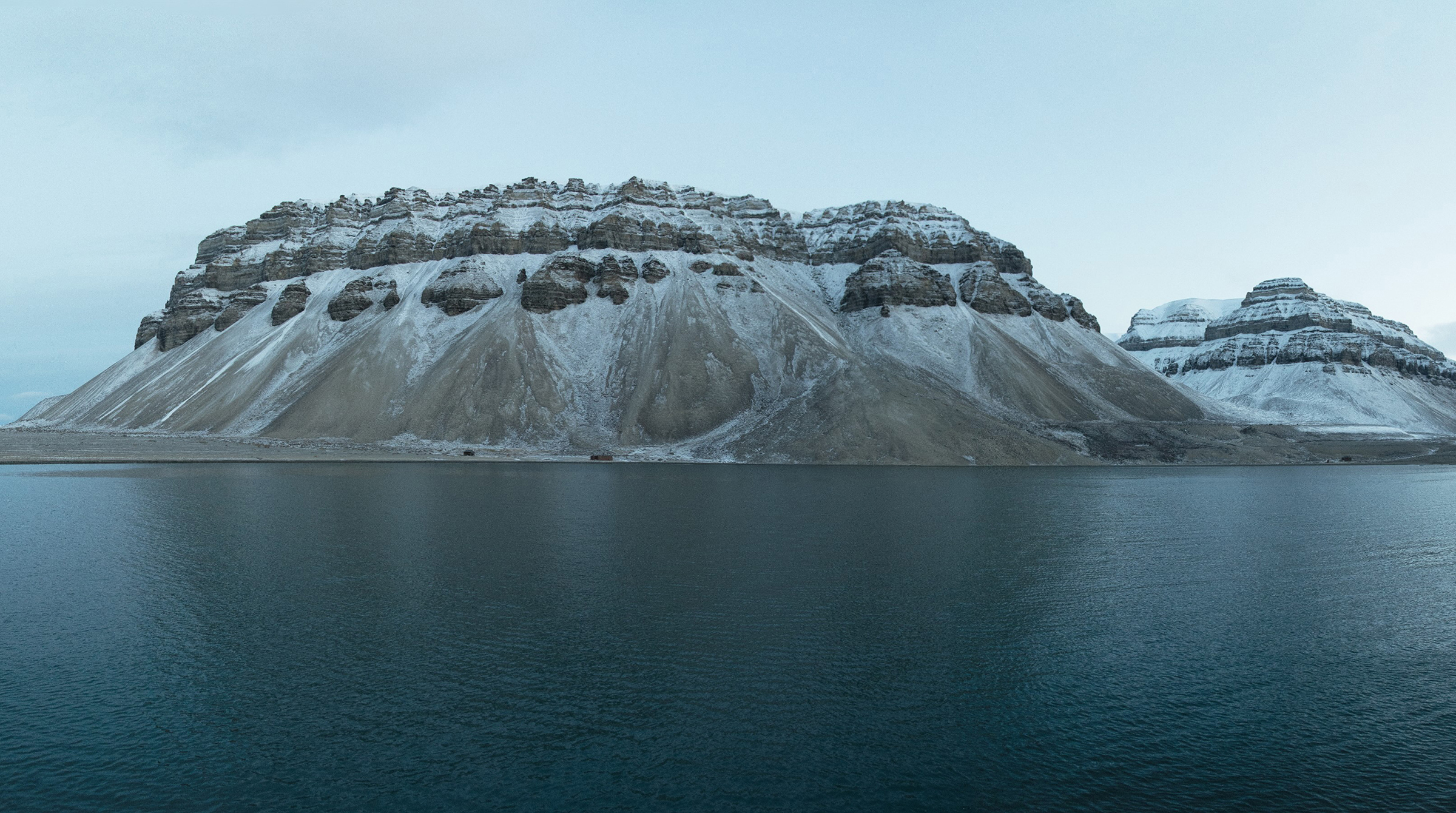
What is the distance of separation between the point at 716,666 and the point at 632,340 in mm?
130430

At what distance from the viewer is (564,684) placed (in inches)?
824

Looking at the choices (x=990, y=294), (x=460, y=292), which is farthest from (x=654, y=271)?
(x=990, y=294)

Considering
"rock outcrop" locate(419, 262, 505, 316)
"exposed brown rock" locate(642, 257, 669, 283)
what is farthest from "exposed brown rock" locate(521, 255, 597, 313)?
"exposed brown rock" locate(642, 257, 669, 283)

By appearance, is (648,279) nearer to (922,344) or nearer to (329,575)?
(922,344)

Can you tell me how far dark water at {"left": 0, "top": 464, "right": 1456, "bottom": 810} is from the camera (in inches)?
633

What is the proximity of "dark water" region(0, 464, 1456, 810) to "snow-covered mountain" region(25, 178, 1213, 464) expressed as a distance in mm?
70548

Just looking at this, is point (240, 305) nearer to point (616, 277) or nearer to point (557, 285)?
point (557, 285)

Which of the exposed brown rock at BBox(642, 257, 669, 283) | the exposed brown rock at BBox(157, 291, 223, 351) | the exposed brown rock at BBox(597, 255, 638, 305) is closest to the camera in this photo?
the exposed brown rock at BBox(597, 255, 638, 305)

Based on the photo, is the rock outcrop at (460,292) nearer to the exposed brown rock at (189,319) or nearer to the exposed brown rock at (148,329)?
the exposed brown rock at (189,319)

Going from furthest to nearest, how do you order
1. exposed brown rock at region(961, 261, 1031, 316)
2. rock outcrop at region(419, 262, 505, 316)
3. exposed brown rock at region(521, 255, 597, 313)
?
exposed brown rock at region(961, 261, 1031, 316)
rock outcrop at region(419, 262, 505, 316)
exposed brown rock at region(521, 255, 597, 313)

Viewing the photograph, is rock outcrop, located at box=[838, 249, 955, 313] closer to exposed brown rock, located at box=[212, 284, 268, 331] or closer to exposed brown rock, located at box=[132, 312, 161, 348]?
exposed brown rock, located at box=[212, 284, 268, 331]

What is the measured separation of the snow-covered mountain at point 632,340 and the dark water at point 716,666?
70.5 m

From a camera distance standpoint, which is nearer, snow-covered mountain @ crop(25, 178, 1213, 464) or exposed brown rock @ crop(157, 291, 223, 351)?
snow-covered mountain @ crop(25, 178, 1213, 464)

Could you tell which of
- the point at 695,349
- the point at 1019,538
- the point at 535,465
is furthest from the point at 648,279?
the point at 1019,538
